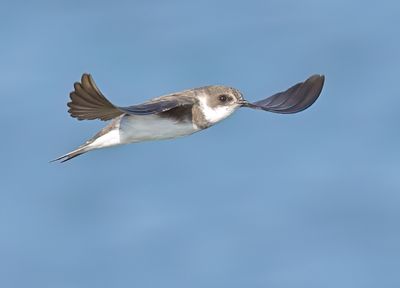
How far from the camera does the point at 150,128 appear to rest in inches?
265

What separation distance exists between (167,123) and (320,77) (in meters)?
1.16

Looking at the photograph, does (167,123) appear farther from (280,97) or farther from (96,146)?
(280,97)

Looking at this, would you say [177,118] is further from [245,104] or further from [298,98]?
[298,98]

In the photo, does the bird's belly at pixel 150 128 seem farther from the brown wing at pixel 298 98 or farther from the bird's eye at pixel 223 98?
the brown wing at pixel 298 98

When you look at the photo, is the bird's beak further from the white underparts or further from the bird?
the white underparts

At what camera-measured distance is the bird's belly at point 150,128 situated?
6711 mm

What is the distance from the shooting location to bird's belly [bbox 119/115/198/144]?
22.0 ft

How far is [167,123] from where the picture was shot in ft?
22.0

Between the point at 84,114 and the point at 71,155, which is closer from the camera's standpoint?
the point at 84,114

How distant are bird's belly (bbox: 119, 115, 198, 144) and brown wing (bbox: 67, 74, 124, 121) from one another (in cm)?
40

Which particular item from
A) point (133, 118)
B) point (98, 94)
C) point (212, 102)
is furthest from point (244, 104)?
point (98, 94)

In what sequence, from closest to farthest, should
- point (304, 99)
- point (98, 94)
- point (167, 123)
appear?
1. point (98, 94)
2. point (167, 123)
3. point (304, 99)

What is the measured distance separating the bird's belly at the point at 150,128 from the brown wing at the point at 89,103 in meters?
0.40

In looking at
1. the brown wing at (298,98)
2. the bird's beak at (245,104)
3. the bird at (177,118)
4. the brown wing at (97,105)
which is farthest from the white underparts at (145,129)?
the brown wing at (298,98)
